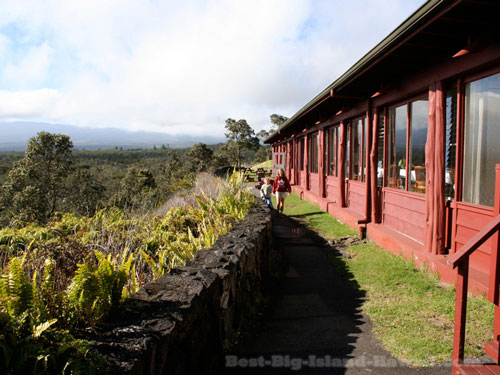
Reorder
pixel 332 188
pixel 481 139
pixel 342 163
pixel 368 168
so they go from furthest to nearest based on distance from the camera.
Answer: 1. pixel 332 188
2. pixel 342 163
3. pixel 368 168
4. pixel 481 139

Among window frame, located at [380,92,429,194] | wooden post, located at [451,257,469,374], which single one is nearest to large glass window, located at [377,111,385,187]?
window frame, located at [380,92,429,194]

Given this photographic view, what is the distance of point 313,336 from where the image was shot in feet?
11.9

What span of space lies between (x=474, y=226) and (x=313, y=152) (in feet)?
31.6

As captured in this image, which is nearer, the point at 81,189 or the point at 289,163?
the point at 289,163

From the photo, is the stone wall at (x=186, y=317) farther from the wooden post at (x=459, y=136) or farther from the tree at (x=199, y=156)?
the tree at (x=199, y=156)

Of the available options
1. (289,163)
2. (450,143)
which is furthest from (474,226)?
(289,163)

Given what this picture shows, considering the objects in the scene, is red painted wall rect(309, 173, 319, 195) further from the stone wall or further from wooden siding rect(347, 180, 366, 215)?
the stone wall

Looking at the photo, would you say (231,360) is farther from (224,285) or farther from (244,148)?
(244,148)

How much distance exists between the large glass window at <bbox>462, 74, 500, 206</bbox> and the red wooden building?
0.01 meters

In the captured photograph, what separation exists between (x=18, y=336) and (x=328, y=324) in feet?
9.89

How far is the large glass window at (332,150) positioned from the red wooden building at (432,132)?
7.36 feet

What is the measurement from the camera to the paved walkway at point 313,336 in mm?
3072

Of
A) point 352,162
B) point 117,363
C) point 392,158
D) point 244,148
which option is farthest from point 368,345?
point 244,148

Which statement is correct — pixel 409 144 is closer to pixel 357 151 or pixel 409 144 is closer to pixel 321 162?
pixel 357 151
